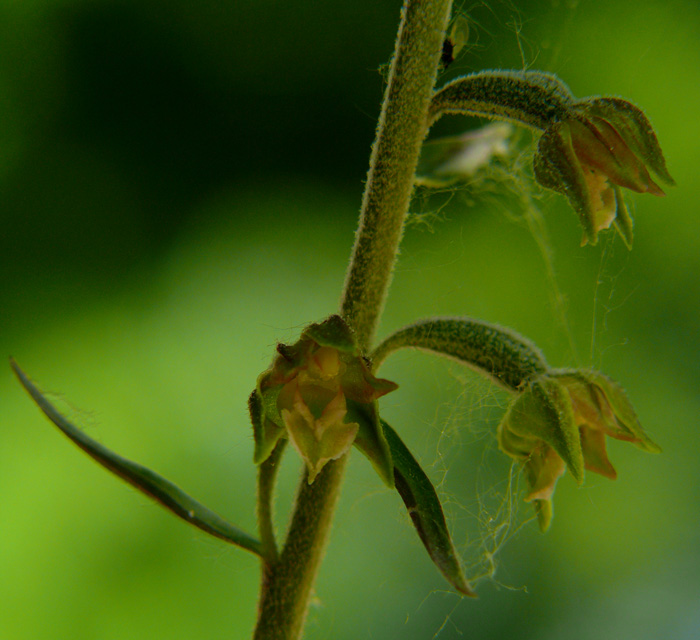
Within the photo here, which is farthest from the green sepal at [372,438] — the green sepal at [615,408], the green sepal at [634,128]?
the green sepal at [634,128]

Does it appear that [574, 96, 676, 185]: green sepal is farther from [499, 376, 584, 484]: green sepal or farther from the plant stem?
[499, 376, 584, 484]: green sepal

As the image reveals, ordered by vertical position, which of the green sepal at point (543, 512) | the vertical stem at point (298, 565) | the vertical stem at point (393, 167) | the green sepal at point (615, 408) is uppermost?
the vertical stem at point (393, 167)

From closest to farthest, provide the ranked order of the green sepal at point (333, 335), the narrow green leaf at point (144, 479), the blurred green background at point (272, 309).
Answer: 1. the green sepal at point (333, 335)
2. the narrow green leaf at point (144, 479)
3. the blurred green background at point (272, 309)

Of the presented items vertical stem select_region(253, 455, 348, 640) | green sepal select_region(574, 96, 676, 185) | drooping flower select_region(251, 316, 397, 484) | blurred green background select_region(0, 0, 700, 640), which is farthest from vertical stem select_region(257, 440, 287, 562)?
blurred green background select_region(0, 0, 700, 640)

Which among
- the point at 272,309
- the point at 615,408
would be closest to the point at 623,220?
the point at 615,408

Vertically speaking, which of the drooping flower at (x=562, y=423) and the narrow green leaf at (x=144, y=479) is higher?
the drooping flower at (x=562, y=423)

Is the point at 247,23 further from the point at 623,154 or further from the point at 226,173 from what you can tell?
the point at 623,154

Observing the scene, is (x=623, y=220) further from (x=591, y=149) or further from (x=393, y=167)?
(x=393, y=167)

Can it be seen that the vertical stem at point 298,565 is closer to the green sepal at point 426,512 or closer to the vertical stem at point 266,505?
the vertical stem at point 266,505
